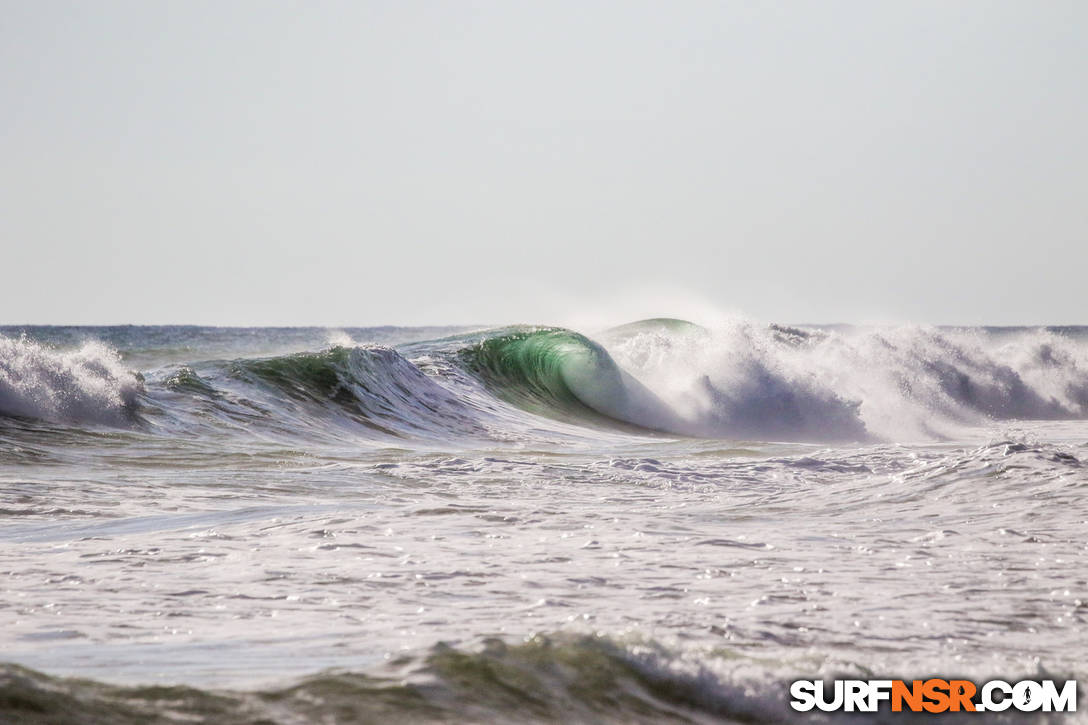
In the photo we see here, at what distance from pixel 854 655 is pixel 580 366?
15631 mm

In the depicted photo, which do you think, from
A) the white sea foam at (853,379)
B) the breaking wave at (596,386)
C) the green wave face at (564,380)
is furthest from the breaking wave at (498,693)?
the green wave face at (564,380)

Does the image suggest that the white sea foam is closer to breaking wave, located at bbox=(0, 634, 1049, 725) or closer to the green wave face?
the green wave face

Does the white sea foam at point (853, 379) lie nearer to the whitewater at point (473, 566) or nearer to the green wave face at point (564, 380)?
the green wave face at point (564, 380)

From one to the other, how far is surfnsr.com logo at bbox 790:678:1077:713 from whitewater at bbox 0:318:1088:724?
0.06 meters

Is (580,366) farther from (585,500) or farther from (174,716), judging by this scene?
(174,716)

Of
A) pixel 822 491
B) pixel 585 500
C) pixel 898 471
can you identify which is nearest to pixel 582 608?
pixel 585 500

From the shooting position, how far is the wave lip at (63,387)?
1124cm

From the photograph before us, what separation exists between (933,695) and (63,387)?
10.4 metres

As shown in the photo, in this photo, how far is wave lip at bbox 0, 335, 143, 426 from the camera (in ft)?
36.9

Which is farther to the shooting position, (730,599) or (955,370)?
(955,370)

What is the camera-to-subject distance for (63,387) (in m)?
11.7

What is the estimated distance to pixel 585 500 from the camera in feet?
24.2

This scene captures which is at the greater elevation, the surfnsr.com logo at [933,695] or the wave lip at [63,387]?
the wave lip at [63,387]

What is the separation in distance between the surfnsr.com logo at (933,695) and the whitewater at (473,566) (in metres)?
0.06
